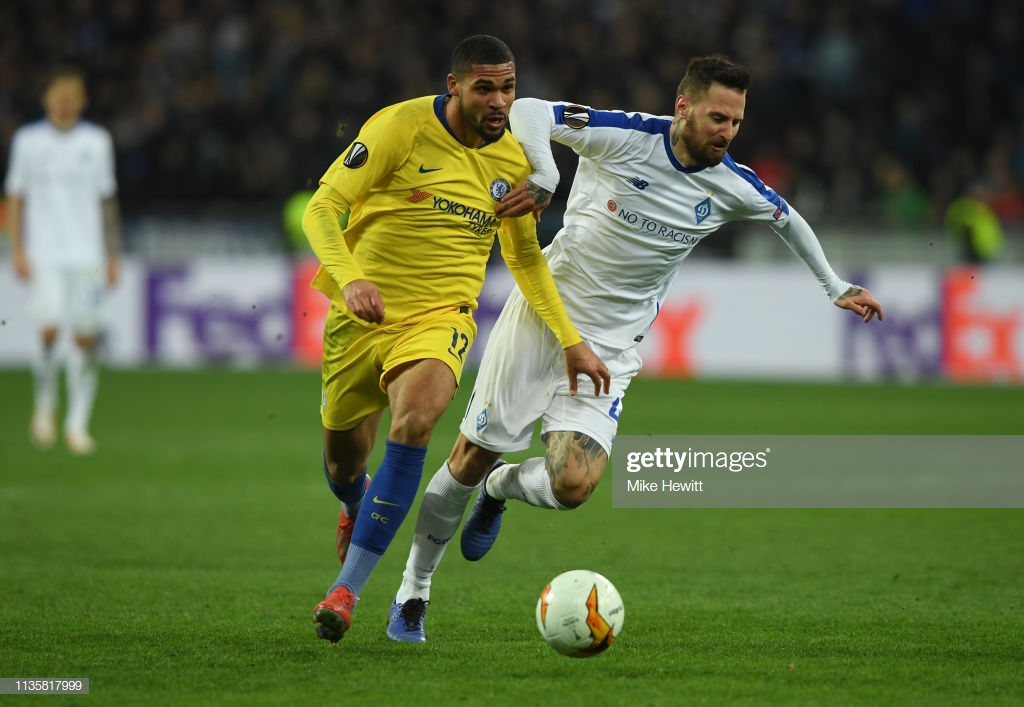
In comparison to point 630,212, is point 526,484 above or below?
below

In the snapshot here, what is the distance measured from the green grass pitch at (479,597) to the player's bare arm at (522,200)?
145 cm

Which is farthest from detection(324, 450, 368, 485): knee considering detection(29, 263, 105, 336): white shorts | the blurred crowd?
the blurred crowd

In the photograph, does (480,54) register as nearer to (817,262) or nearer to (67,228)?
(817,262)

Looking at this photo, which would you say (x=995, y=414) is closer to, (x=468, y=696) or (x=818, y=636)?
(x=818, y=636)

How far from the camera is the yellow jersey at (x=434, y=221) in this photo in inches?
203

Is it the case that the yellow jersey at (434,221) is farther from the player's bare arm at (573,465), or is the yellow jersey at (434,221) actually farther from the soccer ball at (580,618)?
the soccer ball at (580,618)

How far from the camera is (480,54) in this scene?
16.3 feet

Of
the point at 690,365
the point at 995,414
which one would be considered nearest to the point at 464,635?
the point at 995,414

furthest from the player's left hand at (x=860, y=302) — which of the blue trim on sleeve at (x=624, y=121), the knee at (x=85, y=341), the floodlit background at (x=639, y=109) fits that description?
the floodlit background at (x=639, y=109)

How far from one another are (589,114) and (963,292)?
1046cm

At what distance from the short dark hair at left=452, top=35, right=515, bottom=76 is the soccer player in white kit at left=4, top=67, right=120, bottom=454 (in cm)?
572

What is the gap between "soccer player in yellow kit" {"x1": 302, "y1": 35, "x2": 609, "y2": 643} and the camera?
4.89m

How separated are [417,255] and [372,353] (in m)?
0.39

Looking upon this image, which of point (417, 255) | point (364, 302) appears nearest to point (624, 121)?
point (417, 255)
